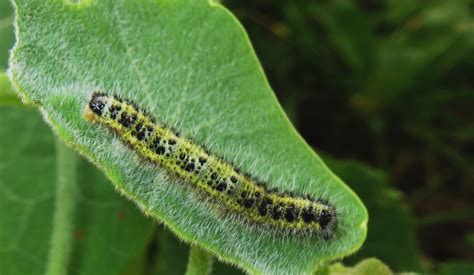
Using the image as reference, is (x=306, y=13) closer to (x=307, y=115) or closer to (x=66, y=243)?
(x=307, y=115)

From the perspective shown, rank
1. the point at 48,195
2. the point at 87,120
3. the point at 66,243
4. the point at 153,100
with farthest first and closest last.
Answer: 1. the point at 48,195
2. the point at 66,243
3. the point at 153,100
4. the point at 87,120

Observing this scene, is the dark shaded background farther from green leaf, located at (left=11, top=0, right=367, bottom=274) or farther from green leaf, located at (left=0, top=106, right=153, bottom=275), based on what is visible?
green leaf, located at (left=11, top=0, right=367, bottom=274)

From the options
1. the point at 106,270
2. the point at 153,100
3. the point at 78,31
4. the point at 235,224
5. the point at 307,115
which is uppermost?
the point at 78,31

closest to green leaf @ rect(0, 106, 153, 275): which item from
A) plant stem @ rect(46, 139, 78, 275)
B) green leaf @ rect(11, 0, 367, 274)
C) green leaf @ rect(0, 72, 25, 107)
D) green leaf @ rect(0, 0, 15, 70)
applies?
plant stem @ rect(46, 139, 78, 275)

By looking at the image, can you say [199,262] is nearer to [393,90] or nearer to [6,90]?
[6,90]

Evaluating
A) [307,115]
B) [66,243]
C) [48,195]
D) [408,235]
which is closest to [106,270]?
[66,243]

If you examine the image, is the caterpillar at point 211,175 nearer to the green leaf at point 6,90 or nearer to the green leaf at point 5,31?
the green leaf at point 6,90

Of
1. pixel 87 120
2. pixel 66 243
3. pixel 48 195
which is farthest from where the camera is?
pixel 48 195

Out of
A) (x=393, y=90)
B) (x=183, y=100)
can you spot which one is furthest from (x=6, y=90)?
(x=393, y=90)
